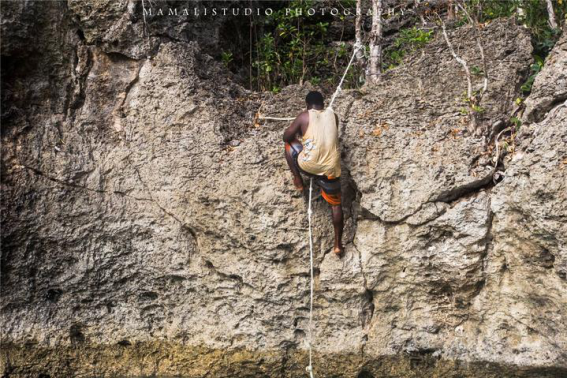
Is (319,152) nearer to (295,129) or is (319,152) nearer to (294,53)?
(295,129)

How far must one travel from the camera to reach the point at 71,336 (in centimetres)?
754

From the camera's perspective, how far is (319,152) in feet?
21.2

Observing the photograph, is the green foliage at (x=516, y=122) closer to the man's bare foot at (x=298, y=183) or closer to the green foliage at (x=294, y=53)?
the man's bare foot at (x=298, y=183)

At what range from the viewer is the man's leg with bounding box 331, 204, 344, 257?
22.0ft

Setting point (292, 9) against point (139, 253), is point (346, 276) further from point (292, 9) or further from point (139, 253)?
point (292, 9)

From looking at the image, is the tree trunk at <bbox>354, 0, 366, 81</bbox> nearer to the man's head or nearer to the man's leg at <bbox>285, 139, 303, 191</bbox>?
the man's head

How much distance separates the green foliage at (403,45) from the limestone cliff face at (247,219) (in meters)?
0.87

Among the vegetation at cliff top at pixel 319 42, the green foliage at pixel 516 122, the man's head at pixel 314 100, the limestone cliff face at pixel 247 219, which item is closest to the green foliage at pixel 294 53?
the vegetation at cliff top at pixel 319 42

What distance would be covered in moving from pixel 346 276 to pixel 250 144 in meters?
1.64

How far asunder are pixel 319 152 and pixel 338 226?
0.78m

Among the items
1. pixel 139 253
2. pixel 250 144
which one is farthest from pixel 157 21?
pixel 139 253

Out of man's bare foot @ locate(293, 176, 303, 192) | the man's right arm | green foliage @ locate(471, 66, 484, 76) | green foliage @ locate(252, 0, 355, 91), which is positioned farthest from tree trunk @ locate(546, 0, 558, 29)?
man's bare foot @ locate(293, 176, 303, 192)

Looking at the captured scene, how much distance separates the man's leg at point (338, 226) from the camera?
6715 millimetres

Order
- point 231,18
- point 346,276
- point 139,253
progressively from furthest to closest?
1. point 231,18
2. point 139,253
3. point 346,276
